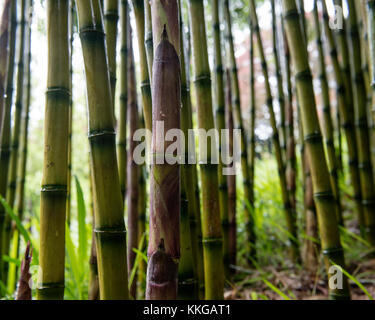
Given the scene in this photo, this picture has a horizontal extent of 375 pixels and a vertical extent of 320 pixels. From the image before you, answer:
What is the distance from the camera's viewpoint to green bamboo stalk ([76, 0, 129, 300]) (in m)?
0.60

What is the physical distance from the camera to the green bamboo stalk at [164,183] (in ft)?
1.52

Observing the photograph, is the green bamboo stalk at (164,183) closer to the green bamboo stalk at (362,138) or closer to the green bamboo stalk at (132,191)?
the green bamboo stalk at (132,191)

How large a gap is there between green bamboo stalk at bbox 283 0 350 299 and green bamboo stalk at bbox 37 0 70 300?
48cm

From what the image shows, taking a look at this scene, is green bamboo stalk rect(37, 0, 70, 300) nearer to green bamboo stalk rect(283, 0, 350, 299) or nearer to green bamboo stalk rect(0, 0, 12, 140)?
green bamboo stalk rect(0, 0, 12, 140)

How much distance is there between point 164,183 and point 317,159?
1.56 ft

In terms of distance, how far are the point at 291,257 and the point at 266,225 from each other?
37 centimetres

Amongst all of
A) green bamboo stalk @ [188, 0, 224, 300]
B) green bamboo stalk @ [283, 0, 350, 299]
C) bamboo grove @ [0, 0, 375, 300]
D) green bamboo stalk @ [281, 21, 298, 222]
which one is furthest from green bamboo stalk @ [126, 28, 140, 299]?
green bamboo stalk @ [281, 21, 298, 222]

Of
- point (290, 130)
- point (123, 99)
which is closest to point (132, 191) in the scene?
point (123, 99)

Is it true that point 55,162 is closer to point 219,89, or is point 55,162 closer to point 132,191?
point 132,191

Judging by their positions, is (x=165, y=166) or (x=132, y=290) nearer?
(x=165, y=166)

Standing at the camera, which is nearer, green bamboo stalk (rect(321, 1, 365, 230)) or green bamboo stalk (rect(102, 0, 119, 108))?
green bamboo stalk (rect(102, 0, 119, 108))

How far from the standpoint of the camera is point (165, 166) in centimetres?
47
